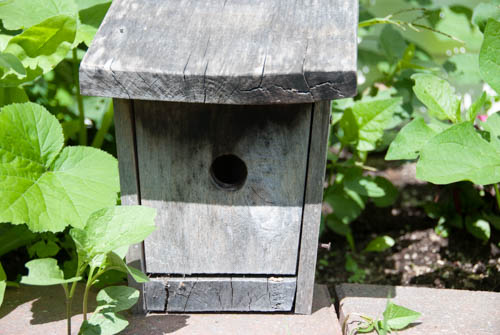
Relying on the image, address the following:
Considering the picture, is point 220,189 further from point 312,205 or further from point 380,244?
point 380,244

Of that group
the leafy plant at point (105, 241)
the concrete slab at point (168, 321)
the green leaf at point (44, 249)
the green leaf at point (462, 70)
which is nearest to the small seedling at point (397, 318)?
the concrete slab at point (168, 321)

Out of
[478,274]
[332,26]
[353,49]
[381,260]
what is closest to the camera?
[353,49]

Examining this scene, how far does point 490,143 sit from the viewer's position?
1.63 m

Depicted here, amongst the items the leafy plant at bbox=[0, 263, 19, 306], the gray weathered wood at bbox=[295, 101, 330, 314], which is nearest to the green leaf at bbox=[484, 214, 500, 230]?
the gray weathered wood at bbox=[295, 101, 330, 314]

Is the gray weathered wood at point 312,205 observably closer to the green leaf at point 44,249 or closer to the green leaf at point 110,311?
the green leaf at point 110,311

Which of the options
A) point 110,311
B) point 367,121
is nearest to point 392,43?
point 367,121

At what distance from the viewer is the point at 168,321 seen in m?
1.75

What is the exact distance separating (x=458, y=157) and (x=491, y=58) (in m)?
0.30

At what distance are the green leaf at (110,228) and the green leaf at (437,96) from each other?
1.00m

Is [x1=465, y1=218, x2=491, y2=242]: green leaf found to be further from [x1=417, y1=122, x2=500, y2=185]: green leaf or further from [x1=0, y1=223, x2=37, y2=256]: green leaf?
[x1=0, y1=223, x2=37, y2=256]: green leaf

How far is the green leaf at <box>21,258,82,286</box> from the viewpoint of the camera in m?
1.36

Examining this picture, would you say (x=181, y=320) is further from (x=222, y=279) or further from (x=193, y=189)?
(x=193, y=189)

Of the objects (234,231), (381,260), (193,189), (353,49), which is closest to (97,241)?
(193,189)

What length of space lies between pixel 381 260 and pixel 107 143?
48.7 inches
